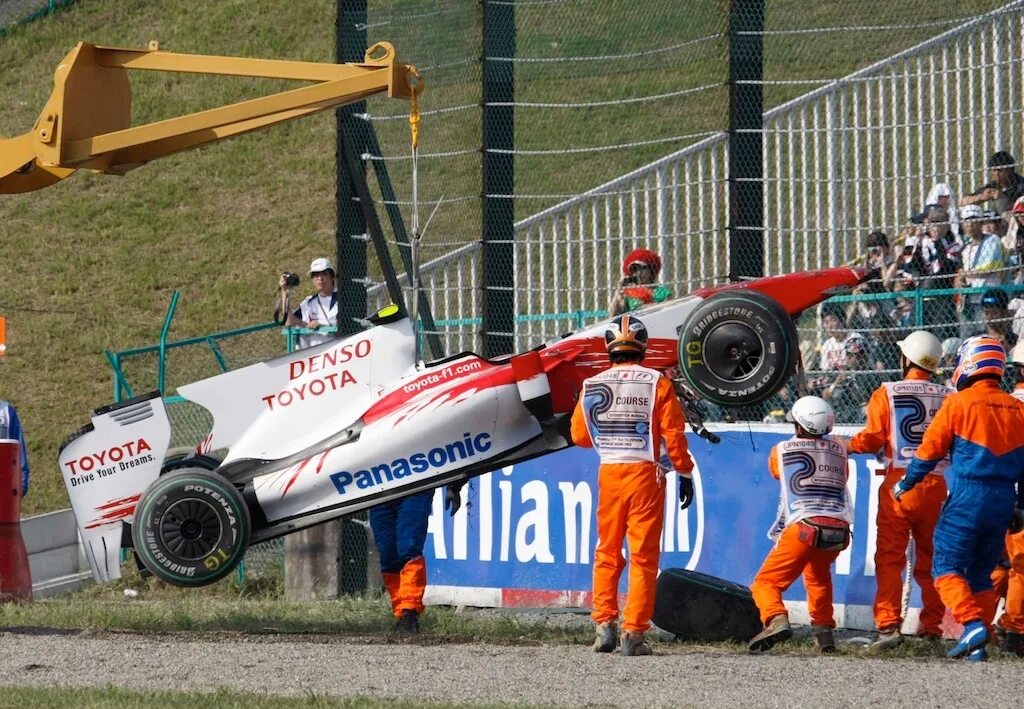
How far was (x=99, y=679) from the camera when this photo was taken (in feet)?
28.2

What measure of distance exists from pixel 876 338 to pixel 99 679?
5717mm

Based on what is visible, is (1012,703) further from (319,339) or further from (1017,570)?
(319,339)

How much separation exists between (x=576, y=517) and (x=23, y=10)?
22163 millimetres

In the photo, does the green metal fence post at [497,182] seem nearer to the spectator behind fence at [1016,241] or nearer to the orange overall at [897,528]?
the orange overall at [897,528]

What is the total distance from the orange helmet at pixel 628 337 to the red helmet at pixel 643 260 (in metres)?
1.68

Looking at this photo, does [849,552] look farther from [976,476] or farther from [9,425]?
[9,425]

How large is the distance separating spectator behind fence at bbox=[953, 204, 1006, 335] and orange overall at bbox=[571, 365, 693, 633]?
2.80m

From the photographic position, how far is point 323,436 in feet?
32.9

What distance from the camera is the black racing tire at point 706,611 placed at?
10.2 metres

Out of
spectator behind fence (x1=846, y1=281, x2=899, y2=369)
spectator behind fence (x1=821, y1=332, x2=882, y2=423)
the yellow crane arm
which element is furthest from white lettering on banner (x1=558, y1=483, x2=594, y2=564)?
the yellow crane arm

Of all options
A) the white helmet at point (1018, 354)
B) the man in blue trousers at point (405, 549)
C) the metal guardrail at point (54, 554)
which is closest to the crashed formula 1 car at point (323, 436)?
the man in blue trousers at point (405, 549)

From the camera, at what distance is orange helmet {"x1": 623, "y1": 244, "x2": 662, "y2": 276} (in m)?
11.4

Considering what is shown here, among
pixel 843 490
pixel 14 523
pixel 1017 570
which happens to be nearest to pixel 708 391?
pixel 843 490

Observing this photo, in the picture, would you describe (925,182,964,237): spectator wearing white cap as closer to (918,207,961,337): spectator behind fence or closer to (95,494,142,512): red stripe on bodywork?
(918,207,961,337): spectator behind fence
